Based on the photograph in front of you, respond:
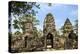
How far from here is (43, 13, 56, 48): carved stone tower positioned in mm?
1680

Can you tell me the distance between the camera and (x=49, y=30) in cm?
169

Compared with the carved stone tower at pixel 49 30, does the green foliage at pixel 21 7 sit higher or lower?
higher

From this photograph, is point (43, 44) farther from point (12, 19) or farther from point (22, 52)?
point (12, 19)

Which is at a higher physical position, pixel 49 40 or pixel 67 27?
pixel 67 27

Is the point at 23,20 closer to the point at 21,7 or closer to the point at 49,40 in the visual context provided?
the point at 21,7

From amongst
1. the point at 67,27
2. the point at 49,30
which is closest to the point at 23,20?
the point at 49,30

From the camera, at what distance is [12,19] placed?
1.58m

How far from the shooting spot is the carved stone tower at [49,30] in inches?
66.1

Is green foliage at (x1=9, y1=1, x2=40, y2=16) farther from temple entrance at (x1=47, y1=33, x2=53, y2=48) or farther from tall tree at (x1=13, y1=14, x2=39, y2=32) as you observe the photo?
temple entrance at (x1=47, y1=33, x2=53, y2=48)

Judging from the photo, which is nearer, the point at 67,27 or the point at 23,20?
the point at 23,20

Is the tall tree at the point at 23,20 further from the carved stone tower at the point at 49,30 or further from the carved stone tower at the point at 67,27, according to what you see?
the carved stone tower at the point at 67,27

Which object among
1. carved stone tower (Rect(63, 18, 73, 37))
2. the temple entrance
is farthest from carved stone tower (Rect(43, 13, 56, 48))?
carved stone tower (Rect(63, 18, 73, 37))

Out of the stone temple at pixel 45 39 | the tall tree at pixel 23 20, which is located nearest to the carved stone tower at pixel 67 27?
the stone temple at pixel 45 39

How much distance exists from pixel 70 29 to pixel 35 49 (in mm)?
410
